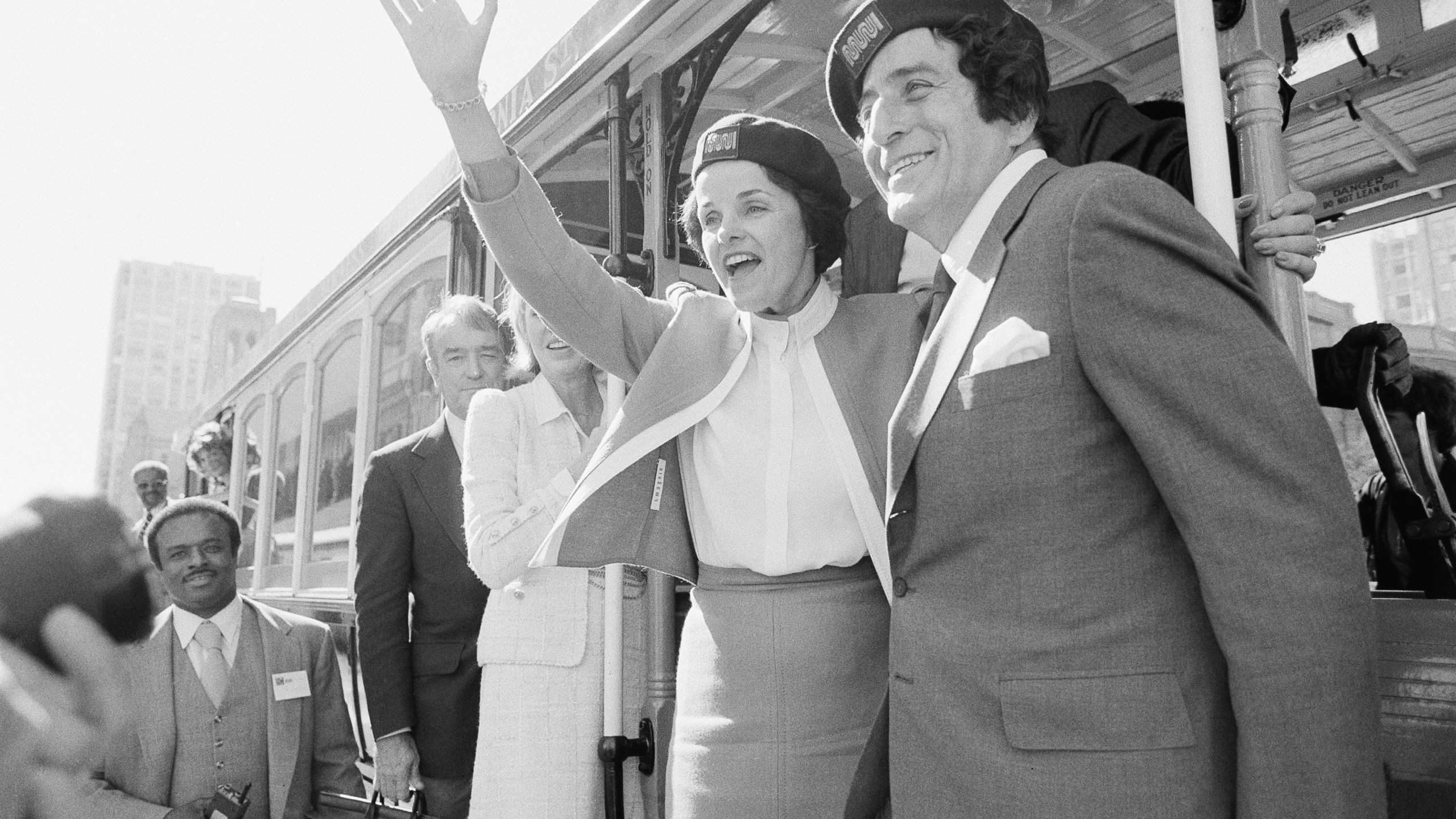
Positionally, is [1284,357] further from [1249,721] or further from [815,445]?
[815,445]

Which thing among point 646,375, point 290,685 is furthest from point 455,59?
point 290,685

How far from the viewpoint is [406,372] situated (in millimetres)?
3992

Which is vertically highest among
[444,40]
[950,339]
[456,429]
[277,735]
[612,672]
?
[444,40]

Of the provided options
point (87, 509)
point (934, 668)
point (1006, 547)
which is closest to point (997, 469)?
point (1006, 547)

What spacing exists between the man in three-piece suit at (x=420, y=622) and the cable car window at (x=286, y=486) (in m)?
2.93

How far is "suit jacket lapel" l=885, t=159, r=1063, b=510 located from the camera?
1.15m

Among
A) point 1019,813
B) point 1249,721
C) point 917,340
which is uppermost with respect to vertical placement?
point 917,340

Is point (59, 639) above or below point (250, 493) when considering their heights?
below

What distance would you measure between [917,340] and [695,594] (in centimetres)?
50

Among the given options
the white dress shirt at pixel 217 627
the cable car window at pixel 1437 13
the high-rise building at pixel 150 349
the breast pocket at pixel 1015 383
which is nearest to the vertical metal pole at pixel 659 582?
the breast pocket at pixel 1015 383

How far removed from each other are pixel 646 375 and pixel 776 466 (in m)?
0.24

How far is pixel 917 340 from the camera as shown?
153 cm

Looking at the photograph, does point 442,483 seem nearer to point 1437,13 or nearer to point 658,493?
point 658,493

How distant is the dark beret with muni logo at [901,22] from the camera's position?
4.31ft
